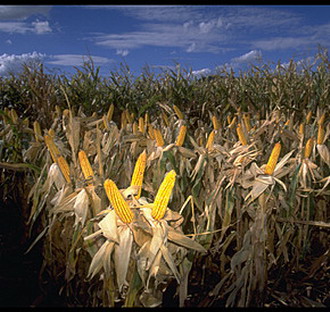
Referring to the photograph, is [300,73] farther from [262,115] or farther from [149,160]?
[149,160]

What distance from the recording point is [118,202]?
120 cm

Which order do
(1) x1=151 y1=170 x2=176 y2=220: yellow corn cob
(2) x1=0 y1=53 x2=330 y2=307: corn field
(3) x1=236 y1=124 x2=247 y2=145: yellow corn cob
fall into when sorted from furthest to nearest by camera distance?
(3) x1=236 y1=124 x2=247 y2=145: yellow corn cob < (2) x1=0 y1=53 x2=330 y2=307: corn field < (1) x1=151 y1=170 x2=176 y2=220: yellow corn cob

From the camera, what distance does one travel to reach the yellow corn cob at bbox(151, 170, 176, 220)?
3.84 ft

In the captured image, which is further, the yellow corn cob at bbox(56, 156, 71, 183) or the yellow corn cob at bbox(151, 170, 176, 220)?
the yellow corn cob at bbox(56, 156, 71, 183)

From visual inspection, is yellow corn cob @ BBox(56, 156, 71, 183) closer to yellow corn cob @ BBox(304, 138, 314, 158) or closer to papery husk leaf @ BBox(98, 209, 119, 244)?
papery husk leaf @ BBox(98, 209, 119, 244)

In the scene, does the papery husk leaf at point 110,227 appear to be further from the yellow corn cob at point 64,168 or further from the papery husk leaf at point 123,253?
the yellow corn cob at point 64,168

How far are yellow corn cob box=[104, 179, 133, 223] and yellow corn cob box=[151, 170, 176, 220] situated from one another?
0.07 meters

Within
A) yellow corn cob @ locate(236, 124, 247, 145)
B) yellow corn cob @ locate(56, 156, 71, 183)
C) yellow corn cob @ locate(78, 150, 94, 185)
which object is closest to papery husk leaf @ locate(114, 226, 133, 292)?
yellow corn cob @ locate(78, 150, 94, 185)

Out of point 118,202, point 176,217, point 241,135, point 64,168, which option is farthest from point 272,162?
point 64,168

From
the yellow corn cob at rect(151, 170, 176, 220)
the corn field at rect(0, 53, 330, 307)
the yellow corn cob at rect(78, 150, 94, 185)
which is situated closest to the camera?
the yellow corn cob at rect(151, 170, 176, 220)

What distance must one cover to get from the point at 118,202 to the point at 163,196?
0.42 ft

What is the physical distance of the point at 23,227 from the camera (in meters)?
2.66

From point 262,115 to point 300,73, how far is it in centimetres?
A: 247

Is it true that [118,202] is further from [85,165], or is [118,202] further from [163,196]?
[85,165]
